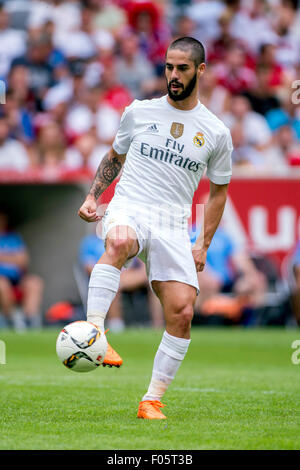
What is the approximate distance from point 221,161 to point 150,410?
1.86 meters

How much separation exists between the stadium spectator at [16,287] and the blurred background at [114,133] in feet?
0.07

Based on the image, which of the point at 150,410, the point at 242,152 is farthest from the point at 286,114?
the point at 150,410

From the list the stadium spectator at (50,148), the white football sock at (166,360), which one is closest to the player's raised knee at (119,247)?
the white football sock at (166,360)

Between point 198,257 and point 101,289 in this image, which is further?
point 198,257

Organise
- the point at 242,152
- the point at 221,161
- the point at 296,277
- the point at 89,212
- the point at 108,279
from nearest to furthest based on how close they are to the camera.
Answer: the point at 108,279 < the point at 89,212 < the point at 221,161 < the point at 296,277 < the point at 242,152

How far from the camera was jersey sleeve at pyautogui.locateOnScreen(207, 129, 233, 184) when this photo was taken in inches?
250

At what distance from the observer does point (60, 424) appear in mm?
5559

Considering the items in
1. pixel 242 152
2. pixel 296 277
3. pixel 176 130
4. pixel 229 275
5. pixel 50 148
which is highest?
pixel 176 130

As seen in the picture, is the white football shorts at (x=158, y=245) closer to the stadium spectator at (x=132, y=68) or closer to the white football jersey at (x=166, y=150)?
the white football jersey at (x=166, y=150)

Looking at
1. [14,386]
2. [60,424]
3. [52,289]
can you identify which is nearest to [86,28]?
[52,289]

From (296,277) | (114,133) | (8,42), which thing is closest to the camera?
(296,277)

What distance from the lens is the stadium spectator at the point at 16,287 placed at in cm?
1488

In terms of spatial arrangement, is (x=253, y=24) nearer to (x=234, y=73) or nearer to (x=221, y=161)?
(x=234, y=73)

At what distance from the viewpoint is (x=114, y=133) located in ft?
54.0
